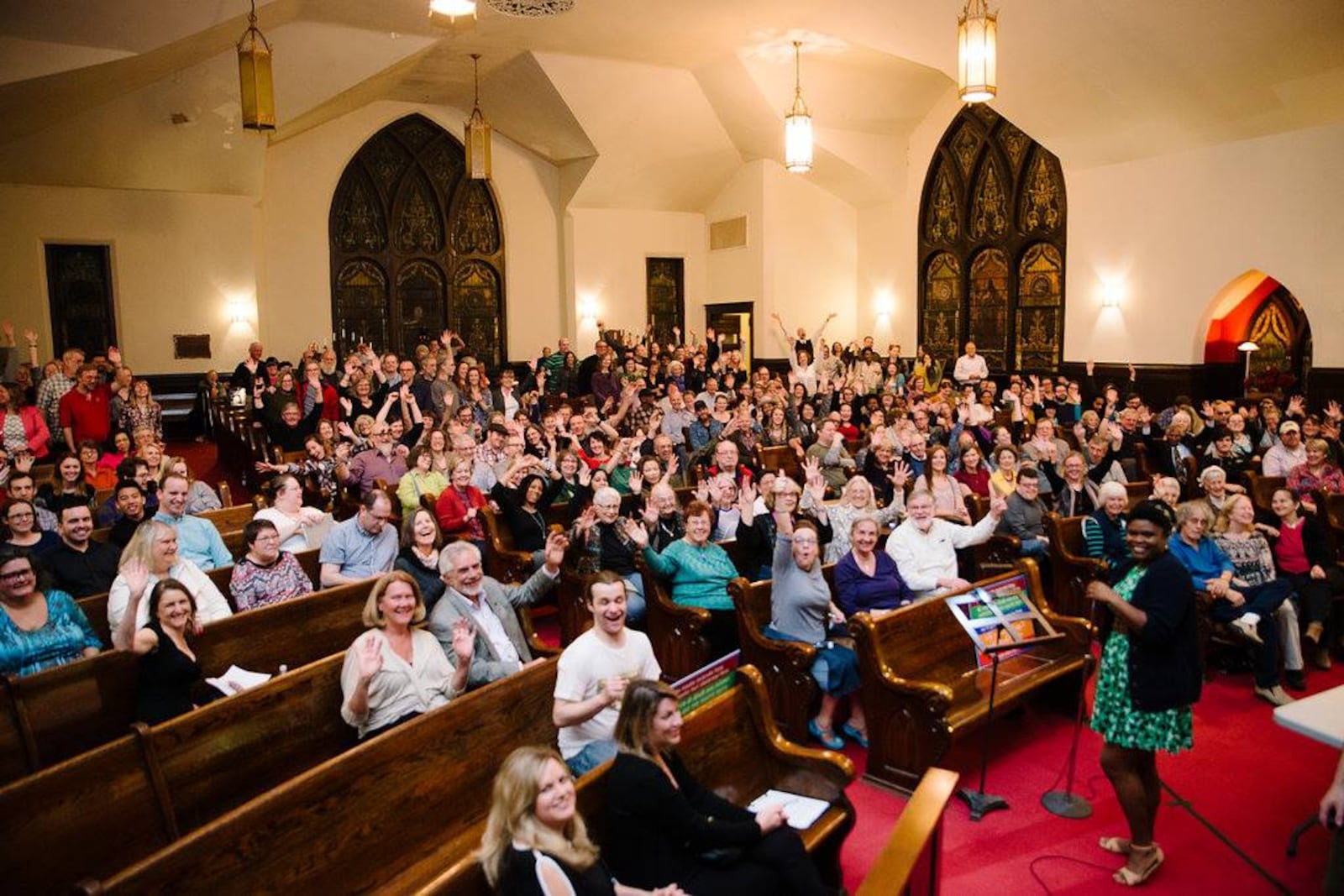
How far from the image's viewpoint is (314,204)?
13.9m

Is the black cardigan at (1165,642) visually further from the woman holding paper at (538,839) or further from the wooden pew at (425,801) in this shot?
the woman holding paper at (538,839)

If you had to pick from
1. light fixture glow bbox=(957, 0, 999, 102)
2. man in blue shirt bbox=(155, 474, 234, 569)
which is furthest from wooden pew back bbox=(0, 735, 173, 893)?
light fixture glow bbox=(957, 0, 999, 102)

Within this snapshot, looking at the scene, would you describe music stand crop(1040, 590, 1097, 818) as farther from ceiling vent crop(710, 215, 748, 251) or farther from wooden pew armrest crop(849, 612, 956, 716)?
ceiling vent crop(710, 215, 748, 251)

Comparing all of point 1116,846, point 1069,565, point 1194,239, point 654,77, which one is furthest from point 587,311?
point 1116,846

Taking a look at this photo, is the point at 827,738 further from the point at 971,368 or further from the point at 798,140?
the point at 971,368

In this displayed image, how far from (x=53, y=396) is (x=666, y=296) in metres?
10.4

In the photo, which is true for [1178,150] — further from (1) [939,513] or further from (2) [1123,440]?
(1) [939,513]

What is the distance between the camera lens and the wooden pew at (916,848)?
193 centimetres

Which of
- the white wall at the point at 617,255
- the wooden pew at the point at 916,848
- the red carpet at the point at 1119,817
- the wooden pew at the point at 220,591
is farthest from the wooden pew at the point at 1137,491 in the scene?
the white wall at the point at 617,255

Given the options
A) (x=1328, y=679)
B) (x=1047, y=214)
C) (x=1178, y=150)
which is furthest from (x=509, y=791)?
(x=1047, y=214)

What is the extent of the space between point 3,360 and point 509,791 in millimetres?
9800

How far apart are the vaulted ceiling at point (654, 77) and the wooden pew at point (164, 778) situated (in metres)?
4.81

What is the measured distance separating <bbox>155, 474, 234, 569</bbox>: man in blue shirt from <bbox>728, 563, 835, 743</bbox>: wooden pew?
9.10 feet

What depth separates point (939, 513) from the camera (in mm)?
6223
